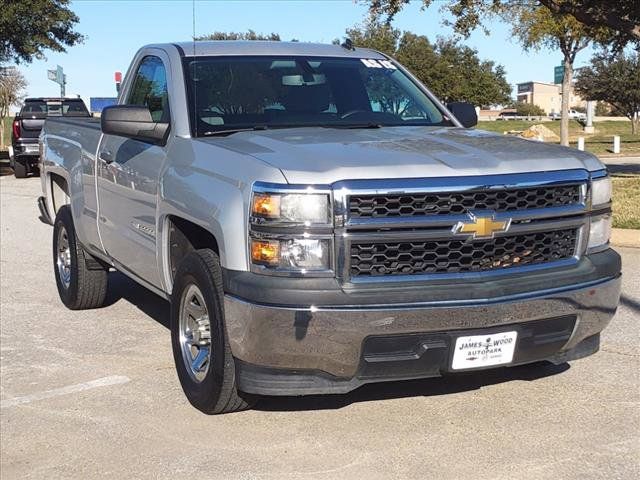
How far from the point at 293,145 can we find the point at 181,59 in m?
1.46

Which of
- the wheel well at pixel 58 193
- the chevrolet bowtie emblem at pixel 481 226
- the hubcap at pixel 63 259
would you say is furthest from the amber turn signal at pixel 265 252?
the wheel well at pixel 58 193

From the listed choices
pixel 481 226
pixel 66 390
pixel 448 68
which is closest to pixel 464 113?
pixel 481 226

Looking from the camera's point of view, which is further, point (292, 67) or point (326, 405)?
point (292, 67)

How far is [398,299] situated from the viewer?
3887 millimetres

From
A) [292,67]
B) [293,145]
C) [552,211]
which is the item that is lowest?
[552,211]

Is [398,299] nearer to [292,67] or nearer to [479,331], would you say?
[479,331]

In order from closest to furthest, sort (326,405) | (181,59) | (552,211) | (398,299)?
(398,299) → (552,211) → (326,405) → (181,59)

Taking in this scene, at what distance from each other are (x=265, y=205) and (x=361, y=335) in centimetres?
70

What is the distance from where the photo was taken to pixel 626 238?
380 inches

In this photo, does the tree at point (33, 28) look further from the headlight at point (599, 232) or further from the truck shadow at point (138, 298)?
the headlight at point (599, 232)

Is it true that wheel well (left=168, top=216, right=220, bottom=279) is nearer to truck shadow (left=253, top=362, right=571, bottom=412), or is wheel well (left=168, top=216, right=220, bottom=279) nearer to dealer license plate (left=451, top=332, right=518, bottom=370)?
truck shadow (left=253, top=362, right=571, bottom=412)

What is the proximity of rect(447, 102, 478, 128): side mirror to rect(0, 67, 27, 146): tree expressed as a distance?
124ft

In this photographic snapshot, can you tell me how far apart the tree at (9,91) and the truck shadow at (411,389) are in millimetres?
38952

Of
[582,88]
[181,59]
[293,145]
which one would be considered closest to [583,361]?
[293,145]
